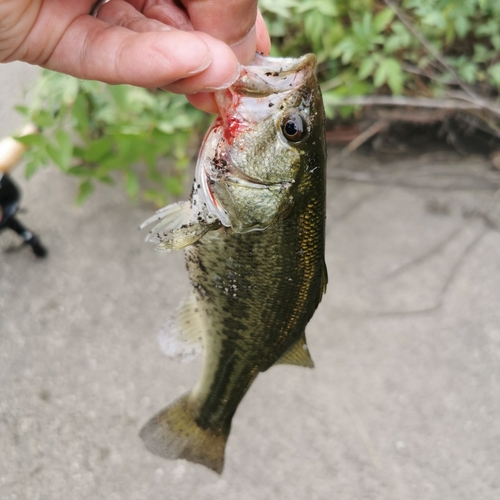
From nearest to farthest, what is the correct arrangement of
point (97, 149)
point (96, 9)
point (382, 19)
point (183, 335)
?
point (96, 9) < point (183, 335) < point (97, 149) < point (382, 19)

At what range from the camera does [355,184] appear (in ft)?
10.6

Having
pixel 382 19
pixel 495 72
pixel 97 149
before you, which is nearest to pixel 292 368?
pixel 97 149

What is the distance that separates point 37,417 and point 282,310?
1.61 meters

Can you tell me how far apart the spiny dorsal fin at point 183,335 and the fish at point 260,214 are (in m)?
0.14

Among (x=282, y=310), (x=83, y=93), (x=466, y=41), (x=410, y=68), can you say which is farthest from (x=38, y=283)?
(x=466, y=41)

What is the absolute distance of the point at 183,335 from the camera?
5.10 ft

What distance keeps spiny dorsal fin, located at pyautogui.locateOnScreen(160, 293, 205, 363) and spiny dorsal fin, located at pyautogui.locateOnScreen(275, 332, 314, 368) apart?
0.29 m

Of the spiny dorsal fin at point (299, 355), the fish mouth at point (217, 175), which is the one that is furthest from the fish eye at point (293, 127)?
the spiny dorsal fin at point (299, 355)

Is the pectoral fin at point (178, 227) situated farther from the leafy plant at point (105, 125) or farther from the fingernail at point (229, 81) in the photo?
the leafy plant at point (105, 125)

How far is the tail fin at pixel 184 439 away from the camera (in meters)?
1.57

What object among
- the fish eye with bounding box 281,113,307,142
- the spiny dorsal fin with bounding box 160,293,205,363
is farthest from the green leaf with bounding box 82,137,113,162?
the fish eye with bounding box 281,113,307,142

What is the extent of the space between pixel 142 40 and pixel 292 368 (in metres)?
Result: 1.86

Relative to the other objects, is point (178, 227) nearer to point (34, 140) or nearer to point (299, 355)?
point (299, 355)

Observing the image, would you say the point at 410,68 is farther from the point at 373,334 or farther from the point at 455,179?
the point at 373,334
